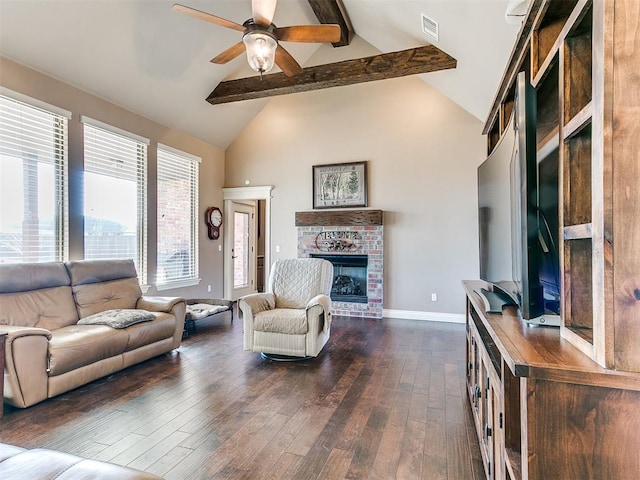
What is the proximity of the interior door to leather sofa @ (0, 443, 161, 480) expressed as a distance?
552 cm

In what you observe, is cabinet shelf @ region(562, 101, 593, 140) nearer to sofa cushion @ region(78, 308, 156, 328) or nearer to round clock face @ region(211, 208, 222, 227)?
sofa cushion @ region(78, 308, 156, 328)

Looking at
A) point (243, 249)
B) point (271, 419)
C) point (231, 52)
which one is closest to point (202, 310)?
A: point (243, 249)

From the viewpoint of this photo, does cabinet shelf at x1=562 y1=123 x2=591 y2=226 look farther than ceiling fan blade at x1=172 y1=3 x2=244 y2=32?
No

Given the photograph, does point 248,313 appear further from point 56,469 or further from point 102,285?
point 56,469

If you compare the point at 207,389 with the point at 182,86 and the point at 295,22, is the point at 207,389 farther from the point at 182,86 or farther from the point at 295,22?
the point at 295,22

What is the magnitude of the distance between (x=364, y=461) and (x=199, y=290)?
187 inches

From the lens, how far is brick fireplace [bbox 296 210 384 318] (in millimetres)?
5398

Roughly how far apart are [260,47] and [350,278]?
3861mm

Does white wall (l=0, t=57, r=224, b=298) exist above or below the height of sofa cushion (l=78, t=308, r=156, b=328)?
above

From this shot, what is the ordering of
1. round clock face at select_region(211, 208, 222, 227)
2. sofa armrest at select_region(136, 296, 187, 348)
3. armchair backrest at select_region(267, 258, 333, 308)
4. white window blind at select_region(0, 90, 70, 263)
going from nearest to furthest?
1. white window blind at select_region(0, 90, 70, 263)
2. sofa armrest at select_region(136, 296, 187, 348)
3. armchair backrest at select_region(267, 258, 333, 308)
4. round clock face at select_region(211, 208, 222, 227)

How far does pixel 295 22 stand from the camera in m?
4.86

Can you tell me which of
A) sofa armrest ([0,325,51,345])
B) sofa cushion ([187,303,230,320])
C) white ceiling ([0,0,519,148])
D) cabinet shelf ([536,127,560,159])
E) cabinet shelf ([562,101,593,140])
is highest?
white ceiling ([0,0,519,148])

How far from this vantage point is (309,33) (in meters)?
2.79

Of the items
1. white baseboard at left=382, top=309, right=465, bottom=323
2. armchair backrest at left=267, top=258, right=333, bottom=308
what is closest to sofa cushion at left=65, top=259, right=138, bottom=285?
armchair backrest at left=267, top=258, right=333, bottom=308
